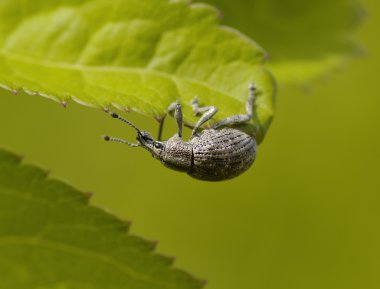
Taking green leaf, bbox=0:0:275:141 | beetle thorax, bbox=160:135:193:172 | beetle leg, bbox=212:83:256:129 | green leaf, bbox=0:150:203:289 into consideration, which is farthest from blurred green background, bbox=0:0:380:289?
green leaf, bbox=0:150:203:289

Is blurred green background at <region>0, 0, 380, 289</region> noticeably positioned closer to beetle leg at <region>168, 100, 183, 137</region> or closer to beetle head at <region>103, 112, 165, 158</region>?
beetle head at <region>103, 112, 165, 158</region>

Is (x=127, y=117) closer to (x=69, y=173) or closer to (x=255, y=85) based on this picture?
(x=69, y=173)

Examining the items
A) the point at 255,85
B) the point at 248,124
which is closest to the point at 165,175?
the point at 248,124

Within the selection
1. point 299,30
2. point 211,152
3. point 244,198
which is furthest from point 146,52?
point 244,198

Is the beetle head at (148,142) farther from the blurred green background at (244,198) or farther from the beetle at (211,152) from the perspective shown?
the blurred green background at (244,198)

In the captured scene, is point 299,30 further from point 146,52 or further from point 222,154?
point 146,52

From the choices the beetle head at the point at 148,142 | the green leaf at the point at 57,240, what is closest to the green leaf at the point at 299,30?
the beetle head at the point at 148,142
